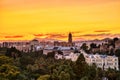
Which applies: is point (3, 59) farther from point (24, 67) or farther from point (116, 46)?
point (116, 46)

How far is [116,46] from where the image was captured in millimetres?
51125

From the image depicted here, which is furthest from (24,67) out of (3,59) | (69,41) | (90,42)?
(69,41)

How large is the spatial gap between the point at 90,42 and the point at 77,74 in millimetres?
42557

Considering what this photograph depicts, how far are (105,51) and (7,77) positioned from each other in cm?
3263

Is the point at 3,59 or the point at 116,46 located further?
the point at 116,46

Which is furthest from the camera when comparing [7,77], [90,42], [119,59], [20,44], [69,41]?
[20,44]

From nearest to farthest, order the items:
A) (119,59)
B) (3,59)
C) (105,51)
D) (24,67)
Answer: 1. (3,59)
2. (24,67)
3. (119,59)
4. (105,51)

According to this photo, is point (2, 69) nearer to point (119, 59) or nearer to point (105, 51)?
point (119, 59)

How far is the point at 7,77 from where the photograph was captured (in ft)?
56.2

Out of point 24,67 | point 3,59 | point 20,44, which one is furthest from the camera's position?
point 20,44

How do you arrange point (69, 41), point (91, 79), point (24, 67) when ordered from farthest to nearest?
1. point (69, 41)
2. point (24, 67)
3. point (91, 79)

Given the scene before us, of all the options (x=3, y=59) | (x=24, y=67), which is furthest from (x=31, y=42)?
(x=3, y=59)

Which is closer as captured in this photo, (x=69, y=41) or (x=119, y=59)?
(x=119, y=59)

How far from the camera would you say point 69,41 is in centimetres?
6812
